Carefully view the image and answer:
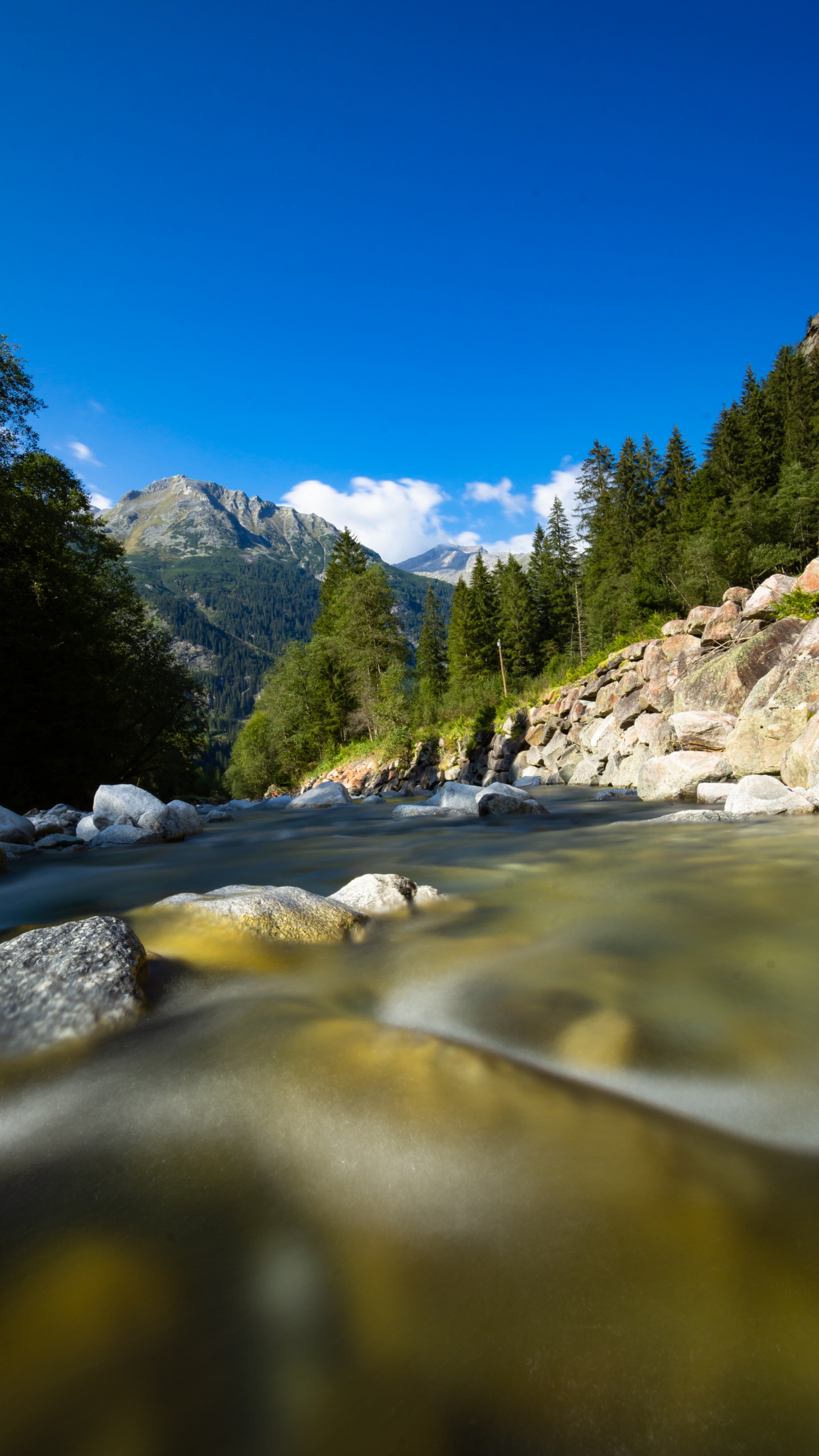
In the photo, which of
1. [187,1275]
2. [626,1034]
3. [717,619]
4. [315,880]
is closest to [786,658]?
[717,619]

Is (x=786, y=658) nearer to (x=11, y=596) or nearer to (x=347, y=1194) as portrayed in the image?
(x=347, y=1194)

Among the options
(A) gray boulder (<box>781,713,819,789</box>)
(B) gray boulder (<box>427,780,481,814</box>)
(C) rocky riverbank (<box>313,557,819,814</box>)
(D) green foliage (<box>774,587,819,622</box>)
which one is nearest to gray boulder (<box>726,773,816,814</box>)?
(C) rocky riverbank (<box>313,557,819,814</box>)

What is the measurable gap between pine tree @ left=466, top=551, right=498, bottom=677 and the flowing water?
46.7m

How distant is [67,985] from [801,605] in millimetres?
17109

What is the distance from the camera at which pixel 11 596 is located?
14492 millimetres

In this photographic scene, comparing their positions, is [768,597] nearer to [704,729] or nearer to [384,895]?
[704,729]

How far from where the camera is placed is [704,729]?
549 inches

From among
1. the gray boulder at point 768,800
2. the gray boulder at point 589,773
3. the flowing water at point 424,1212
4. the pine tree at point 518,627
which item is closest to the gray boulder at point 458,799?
the gray boulder at point 768,800

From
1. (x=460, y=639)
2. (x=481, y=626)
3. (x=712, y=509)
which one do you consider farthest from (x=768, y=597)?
(x=460, y=639)

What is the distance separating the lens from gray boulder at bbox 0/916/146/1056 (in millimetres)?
2451

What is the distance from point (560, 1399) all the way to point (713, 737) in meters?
14.5

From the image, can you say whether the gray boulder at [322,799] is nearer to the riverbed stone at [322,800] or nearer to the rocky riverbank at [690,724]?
the riverbed stone at [322,800]

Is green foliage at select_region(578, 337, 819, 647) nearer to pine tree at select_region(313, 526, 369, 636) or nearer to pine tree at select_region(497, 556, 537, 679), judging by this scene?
pine tree at select_region(497, 556, 537, 679)

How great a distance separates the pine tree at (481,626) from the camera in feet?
163
